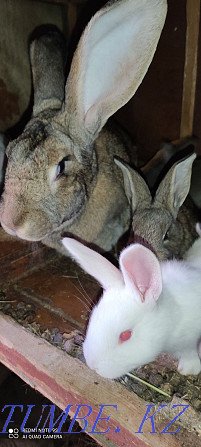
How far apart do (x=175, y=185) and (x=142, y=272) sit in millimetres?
853

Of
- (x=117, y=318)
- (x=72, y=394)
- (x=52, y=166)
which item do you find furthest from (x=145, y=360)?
(x=52, y=166)

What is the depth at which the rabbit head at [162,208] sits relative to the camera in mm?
1946

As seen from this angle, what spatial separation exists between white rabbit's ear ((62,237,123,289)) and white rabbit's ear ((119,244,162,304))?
10cm

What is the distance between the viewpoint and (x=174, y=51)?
2682mm

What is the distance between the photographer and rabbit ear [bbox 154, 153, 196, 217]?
6.88ft

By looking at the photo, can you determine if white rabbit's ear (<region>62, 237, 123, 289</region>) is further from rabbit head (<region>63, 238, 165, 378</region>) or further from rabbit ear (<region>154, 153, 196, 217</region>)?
rabbit ear (<region>154, 153, 196, 217</region>)

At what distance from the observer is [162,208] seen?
6.98ft

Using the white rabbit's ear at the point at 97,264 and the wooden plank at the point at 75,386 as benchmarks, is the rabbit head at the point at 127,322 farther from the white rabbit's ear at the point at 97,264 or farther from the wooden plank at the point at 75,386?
the wooden plank at the point at 75,386

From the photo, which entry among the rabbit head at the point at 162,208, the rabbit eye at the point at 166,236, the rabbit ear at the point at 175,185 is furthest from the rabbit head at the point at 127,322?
the rabbit ear at the point at 175,185

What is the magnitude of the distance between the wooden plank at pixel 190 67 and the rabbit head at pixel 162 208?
74 cm

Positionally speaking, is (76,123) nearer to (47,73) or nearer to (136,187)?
(136,187)

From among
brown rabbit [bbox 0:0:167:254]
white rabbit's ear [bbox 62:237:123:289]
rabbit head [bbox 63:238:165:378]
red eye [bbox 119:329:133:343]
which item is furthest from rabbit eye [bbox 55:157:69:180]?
red eye [bbox 119:329:133:343]

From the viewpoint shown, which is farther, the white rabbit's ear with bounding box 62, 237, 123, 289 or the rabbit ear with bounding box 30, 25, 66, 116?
the rabbit ear with bounding box 30, 25, 66, 116

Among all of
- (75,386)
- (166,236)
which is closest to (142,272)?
(75,386)
